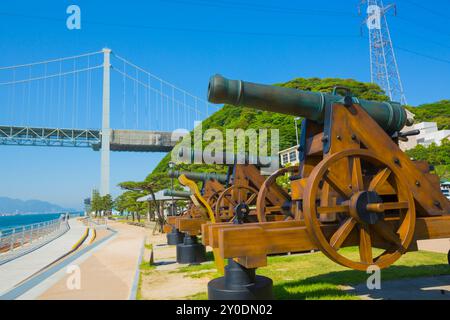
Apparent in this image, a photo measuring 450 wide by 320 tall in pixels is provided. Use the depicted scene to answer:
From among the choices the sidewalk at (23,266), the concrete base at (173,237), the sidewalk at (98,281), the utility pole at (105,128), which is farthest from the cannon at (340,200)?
the utility pole at (105,128)

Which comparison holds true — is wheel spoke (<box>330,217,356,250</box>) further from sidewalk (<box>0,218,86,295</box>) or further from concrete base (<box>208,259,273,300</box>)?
sidewalk (<box>0,218,86,295</box>)

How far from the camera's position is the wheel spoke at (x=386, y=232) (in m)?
3.68

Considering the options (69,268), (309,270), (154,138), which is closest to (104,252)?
(69,268)

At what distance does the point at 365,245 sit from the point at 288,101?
1.65m

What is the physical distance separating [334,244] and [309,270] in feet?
11.6

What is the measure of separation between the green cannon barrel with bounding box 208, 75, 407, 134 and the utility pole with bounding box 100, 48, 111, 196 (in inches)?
2296

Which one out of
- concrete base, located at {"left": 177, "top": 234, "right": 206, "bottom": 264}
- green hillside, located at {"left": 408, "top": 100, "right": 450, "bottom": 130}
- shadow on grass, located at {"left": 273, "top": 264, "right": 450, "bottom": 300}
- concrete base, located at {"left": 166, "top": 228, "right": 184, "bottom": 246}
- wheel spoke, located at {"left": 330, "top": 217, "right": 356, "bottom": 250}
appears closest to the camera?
wheel spoke, located at {"left": 330, "top": 217, "right": 356, "bottom": 250}

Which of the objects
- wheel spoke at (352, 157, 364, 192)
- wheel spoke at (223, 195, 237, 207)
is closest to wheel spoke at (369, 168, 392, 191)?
wheel spoke at (352, 157, 364, 192)

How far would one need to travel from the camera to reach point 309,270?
22.3 feet

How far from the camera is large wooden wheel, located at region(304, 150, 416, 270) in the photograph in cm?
344

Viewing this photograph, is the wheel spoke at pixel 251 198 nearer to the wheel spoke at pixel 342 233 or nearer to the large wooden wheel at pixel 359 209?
the large wooden wheel at pixel 359 209

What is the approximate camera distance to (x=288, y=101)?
397cm

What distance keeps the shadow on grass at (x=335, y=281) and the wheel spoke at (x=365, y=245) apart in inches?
47.5

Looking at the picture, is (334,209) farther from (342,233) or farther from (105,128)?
(105,128)
